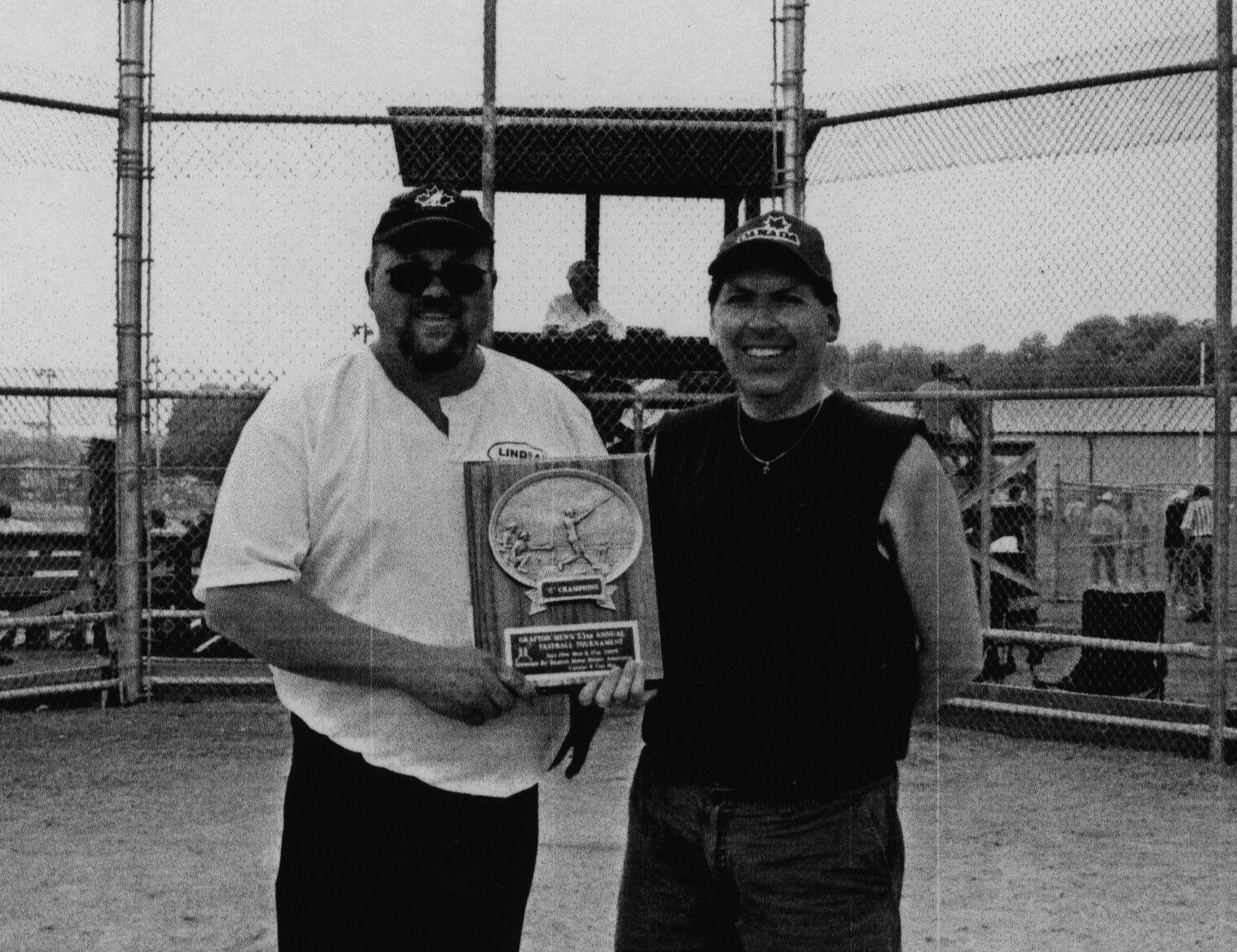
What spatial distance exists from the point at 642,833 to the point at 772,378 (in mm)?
770

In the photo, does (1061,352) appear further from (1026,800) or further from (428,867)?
(428,867)

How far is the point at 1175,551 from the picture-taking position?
15500 millimetres

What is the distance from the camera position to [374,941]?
2547 millimetres

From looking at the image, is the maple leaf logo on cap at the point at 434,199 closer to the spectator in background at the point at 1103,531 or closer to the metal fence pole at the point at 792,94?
the metal fence pole at the point at 792,94

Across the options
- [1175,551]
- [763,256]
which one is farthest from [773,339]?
[1175,551]

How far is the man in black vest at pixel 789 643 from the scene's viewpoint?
2.39 metres

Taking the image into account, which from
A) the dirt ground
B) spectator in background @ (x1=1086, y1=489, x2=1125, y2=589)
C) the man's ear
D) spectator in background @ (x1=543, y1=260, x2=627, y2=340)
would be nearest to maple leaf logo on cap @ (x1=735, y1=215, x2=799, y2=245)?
the man's ear

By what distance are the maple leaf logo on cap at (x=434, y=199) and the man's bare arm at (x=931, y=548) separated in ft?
2.85

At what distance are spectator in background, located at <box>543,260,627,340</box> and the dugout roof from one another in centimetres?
57

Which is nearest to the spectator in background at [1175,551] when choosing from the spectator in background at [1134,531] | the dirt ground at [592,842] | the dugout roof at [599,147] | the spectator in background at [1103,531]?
the spectator in background at [1134,531]

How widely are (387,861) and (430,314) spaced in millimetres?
893

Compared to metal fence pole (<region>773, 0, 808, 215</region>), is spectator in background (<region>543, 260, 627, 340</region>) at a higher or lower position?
lower

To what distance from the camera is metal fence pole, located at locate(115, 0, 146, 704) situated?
28.4ft

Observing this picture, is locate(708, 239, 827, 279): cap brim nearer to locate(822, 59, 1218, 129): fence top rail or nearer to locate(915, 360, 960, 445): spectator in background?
locate(822, 59, 1218, 129): fence top rail
